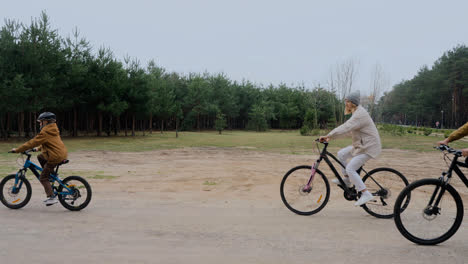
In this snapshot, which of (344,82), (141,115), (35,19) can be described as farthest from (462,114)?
(35,19)

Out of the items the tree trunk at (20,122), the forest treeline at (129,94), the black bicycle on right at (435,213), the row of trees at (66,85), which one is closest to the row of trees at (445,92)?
the forest treeline at (129,94)

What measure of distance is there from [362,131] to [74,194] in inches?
180

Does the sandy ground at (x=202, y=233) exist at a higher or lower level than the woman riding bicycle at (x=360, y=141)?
lower

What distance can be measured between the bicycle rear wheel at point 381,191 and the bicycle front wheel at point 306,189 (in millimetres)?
642

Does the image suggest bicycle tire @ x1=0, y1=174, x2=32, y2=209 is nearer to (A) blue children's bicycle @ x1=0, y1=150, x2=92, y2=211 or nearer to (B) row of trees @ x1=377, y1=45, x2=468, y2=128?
(A) blue children's bicycle @ x1=0, y1=150, x2=92, y2=211

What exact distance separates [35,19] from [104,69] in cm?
650

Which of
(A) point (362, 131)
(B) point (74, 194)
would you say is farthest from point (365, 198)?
(B) point (74, 194)

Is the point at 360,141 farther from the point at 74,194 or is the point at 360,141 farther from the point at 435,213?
the point at 74,194

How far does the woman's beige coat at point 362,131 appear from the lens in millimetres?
5094

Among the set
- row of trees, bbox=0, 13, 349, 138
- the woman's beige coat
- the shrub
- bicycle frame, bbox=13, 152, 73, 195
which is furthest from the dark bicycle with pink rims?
the shrub

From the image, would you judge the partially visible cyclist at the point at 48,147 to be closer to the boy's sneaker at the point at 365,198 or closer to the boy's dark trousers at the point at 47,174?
the boy's dark trousers at the point at 47,174

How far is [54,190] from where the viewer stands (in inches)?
225

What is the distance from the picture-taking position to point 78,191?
5.65m

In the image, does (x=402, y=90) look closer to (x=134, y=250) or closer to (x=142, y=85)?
(x=142, y=85)
